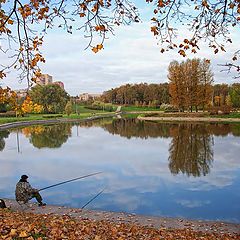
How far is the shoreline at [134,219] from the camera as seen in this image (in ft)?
23.5

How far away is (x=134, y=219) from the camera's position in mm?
7719

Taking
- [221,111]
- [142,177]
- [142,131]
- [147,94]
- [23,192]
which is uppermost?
[147,94]

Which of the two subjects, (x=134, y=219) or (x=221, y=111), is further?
(x=221, y=111)

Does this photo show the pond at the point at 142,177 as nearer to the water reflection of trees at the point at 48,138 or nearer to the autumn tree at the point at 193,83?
the water reflection of trees at the point at 48,138

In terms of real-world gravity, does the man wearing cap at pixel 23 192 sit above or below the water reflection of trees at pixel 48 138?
above

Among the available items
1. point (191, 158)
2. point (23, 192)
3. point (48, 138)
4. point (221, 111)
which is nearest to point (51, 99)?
point (221, 111)

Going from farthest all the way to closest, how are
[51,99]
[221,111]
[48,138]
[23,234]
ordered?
1. [51,99]
2. [221,111]
3. [48,138]
4. [23,234]

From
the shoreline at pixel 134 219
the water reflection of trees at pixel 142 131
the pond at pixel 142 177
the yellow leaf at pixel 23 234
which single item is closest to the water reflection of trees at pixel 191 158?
the pond at pixel 142 177

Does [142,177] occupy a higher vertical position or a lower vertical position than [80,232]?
lower

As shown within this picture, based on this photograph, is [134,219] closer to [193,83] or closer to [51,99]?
[193,83]

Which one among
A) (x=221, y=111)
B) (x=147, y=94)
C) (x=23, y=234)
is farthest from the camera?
(x=147, y=94)

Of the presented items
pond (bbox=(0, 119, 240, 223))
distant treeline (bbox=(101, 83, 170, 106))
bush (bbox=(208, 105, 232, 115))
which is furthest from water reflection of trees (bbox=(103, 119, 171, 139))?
distant treeline (bbox=(101, 83, 170, 106))

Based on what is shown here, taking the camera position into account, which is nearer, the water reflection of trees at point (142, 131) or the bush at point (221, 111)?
the water reflection of trees at point (142, 131)

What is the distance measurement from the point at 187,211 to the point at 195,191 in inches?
68.6
